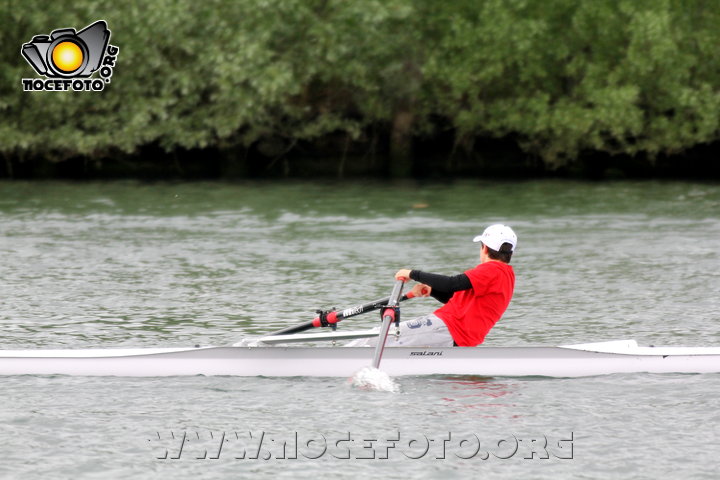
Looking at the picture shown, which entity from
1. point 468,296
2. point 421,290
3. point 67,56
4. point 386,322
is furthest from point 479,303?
point 67,56

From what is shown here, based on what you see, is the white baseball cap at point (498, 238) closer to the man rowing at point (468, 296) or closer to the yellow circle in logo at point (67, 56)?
the man rowing at point (468, 296)

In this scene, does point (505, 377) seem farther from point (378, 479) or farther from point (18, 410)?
point (18, 410)

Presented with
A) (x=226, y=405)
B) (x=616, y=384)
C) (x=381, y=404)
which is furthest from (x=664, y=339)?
(x=226, y=405)

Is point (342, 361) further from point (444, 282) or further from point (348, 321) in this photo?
point (348, 321)

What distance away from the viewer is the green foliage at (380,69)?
121 feet

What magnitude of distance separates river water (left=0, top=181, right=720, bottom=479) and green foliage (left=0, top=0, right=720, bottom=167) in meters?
5.41

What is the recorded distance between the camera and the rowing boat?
450 inches

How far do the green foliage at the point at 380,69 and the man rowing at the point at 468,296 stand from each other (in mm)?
25866

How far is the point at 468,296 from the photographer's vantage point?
11.4 metres

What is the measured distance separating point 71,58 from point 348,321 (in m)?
24.6

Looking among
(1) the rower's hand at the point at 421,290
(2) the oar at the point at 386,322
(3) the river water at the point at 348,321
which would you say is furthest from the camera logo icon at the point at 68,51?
(2) the oar at the point at 386,322

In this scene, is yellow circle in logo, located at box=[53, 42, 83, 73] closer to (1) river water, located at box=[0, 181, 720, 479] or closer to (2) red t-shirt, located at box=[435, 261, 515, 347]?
(1) river water, located at box=[0, 181, 720, 479]

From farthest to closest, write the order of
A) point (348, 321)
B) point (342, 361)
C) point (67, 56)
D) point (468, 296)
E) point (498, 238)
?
point (67, 56) < point (348, 321) < point (342, 361) < point (468, 296) < point (498, 238)

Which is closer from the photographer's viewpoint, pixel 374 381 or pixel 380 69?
pixel 374 381
